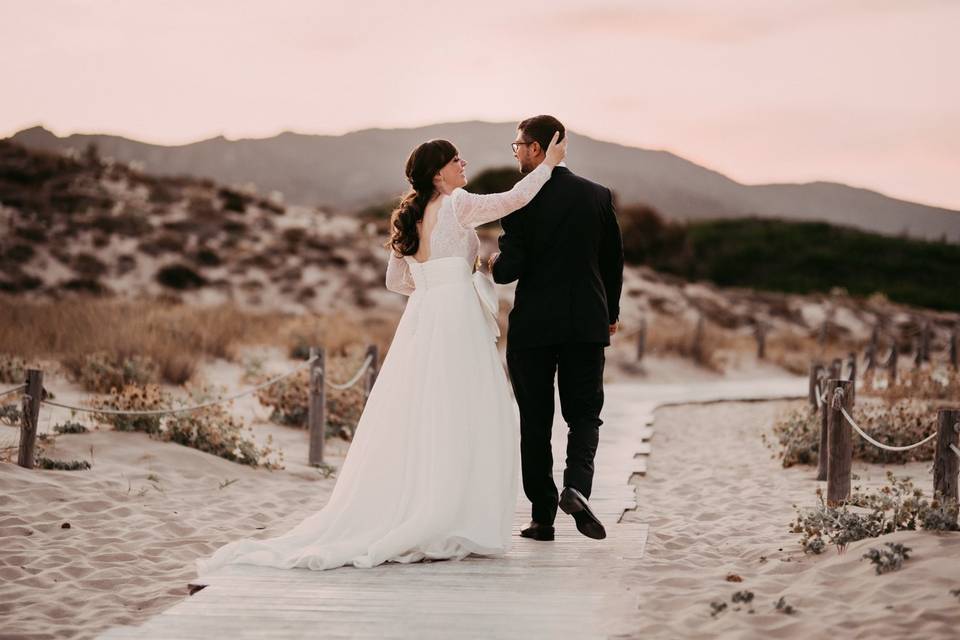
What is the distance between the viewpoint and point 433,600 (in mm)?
4781

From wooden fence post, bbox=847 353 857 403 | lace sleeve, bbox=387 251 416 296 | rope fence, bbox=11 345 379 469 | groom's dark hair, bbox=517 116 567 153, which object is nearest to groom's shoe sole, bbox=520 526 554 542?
lace sleeve, bbox=387 251 416 296

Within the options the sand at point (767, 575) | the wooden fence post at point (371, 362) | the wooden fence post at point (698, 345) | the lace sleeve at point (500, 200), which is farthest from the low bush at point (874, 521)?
the wooden fence post at point (698, 345)

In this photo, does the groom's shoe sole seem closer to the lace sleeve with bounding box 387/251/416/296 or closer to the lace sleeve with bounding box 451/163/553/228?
the lace sleeve with bounding box 387/251/416/296

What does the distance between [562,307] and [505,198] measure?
68cm

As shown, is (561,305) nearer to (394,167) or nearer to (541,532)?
(541,532)

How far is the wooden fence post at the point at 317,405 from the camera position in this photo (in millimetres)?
9922

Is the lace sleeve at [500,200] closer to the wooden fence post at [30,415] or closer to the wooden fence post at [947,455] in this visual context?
the wooden fence post at [947,455]

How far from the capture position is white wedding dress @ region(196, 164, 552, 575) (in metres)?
5.56

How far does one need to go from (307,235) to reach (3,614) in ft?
105

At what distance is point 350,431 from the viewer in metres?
12.1

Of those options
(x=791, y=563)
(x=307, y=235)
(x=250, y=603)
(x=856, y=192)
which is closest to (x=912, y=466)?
(x=791, y=563)

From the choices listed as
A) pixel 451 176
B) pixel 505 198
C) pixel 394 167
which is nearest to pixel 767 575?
pixel 505 198

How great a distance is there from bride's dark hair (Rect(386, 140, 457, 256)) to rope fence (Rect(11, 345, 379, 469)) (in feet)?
9.11

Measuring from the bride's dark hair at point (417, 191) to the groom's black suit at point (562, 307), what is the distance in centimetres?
51
